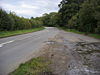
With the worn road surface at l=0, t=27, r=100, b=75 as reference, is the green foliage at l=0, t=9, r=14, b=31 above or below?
above

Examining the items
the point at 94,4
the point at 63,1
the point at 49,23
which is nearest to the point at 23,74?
the point at 94,4

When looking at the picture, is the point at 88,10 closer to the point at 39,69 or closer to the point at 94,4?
the point at 94,4

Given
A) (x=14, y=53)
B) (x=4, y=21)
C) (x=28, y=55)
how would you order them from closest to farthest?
(x=28, y=55)
(x=14, y=53)
(x=4, y=21)

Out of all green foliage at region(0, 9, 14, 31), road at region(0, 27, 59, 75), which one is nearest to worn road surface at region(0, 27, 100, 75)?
road at region(0, 27, 59, 75)

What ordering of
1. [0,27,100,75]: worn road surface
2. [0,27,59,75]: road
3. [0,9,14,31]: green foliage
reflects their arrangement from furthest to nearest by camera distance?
[0,9,14,31]: green foliage → [0,27,59,75]: road → [0,27,100,75]: worn road surface

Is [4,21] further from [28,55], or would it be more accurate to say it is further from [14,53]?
[28,55]

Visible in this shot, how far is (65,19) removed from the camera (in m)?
61.7

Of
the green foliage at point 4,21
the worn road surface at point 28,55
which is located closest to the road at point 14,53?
the worn road surface at point 28,55

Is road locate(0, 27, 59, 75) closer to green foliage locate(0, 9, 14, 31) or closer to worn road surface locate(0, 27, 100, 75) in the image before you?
worn road surface locate(0, 27, 100, 75)

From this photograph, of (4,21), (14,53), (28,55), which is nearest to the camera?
(28,55)

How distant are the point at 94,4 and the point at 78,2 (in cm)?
3224

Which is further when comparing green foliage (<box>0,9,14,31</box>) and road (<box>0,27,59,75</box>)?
green foliage (<box>0,9,14,31</box>)

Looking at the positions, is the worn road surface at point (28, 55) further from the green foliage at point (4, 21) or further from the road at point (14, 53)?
the green foliage at point (4, 21)

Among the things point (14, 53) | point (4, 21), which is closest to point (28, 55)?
point (14, 53)
